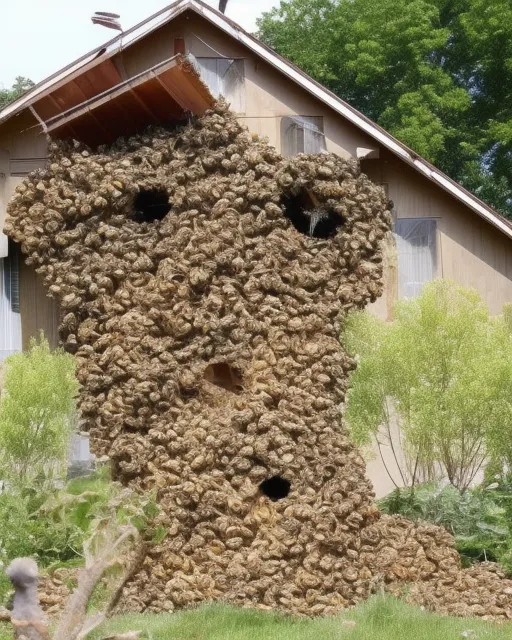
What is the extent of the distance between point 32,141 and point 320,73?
1572 cm

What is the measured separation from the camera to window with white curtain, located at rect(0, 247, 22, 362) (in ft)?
46.6

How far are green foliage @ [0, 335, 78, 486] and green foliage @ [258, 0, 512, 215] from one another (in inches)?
563

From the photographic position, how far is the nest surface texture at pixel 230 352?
11.8 m

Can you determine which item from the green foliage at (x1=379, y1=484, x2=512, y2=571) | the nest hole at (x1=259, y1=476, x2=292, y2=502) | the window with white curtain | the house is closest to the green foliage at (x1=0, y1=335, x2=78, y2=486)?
the window with white curtain

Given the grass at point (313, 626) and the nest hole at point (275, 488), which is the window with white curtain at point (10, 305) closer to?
the nest hole at point (275, 488)

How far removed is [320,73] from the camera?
1124 inches

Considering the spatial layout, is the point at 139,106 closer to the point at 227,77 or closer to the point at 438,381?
the point at 227,77

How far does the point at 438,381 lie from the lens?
12.7 m

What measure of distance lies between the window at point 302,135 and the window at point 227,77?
2.21ft

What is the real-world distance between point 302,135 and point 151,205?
2208mm

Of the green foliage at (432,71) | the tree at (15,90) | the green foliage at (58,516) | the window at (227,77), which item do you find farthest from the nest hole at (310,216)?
the tree at (15,90)

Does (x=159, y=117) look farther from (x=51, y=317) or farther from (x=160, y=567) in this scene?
(x=160, y=567)

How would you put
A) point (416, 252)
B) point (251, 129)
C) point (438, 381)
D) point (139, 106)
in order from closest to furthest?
1. point (438, 381)
2. point (139, 106)
3. point (251, 129)
4. point (416, 252)

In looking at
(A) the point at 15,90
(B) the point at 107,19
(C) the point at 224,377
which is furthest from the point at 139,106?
(A) the point at 15,90
